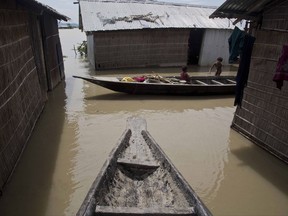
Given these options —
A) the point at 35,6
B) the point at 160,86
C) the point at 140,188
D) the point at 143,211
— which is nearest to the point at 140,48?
the point at 160,86

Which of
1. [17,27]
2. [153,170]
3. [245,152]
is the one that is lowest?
[245,152]

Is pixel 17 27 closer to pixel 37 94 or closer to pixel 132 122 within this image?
pixel 37 94

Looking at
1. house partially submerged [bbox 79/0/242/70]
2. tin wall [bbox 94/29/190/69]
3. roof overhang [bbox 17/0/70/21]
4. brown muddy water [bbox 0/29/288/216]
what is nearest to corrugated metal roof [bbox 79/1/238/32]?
house partially submerged [bbox 79/0/242/70]

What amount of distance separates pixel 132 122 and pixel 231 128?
284cm

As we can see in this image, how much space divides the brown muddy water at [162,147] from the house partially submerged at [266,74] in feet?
1.32

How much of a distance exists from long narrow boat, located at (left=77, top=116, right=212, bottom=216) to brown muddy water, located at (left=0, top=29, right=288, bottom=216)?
78 cm

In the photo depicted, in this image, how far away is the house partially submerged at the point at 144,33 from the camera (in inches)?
543

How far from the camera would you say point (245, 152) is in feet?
19.2

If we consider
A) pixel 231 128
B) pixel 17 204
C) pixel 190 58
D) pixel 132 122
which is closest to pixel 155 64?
pixel 190 58

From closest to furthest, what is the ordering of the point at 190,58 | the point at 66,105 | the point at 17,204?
the point at 17,204
the point at 66,105
the point at 190,58

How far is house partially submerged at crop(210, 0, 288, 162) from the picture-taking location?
17.0ft

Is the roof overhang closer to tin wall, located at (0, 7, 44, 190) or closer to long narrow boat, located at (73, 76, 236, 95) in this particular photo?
tin wall, located at (0, 7, 44, 190)

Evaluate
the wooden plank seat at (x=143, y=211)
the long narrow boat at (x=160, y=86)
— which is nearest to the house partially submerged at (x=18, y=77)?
the long narrow boat at (x=160, y=86)

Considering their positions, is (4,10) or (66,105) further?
(66,105)
